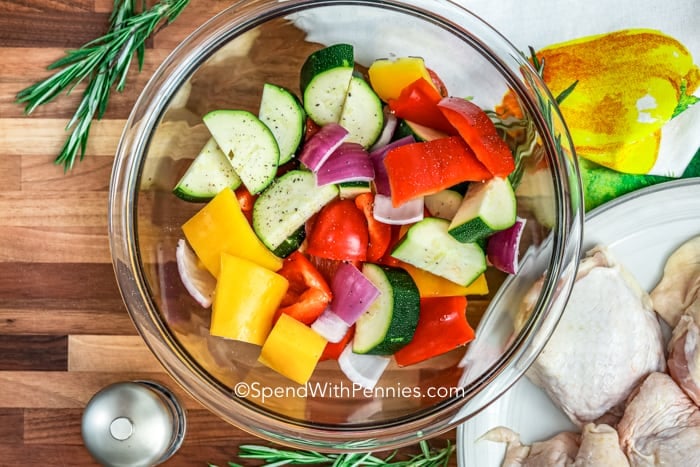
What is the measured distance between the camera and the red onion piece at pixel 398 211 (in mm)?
1548

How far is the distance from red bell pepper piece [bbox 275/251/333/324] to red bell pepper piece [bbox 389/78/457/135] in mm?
393

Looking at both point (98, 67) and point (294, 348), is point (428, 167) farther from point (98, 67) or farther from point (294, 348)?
point (98, 67)

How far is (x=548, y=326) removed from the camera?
63.8 inches

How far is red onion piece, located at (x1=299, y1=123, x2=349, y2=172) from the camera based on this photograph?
154 cm

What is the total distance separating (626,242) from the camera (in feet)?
5.83

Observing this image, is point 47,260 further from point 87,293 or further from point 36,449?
point 36,449

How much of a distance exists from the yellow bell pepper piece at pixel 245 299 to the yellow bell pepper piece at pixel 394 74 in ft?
1.57

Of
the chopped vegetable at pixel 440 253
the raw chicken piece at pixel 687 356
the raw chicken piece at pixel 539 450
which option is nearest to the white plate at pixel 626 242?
Answer: the raw chicken piece at pixel 539 450

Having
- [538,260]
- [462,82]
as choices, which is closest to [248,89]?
[462,82]

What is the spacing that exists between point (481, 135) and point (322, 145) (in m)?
0.33

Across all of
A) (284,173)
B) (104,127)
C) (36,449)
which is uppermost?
(104,127)

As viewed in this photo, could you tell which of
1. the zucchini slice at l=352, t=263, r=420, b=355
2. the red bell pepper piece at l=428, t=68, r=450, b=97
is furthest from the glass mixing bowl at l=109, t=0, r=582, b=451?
the zucchini slice at l=352, t=263, r=420, b=355

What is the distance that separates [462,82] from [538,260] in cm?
45

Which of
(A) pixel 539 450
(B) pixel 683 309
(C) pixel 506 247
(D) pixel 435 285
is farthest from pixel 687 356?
(D) pixel 435 285
